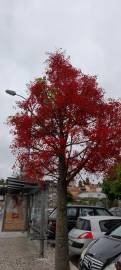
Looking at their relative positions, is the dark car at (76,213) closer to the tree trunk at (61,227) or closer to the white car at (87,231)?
the white car at (87,231)

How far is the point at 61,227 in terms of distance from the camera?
10781 millimetres

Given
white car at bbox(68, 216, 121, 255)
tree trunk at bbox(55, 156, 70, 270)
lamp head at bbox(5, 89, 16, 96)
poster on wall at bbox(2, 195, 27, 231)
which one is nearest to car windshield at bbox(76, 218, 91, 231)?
white car at bbox(68, 216, 121, 255)

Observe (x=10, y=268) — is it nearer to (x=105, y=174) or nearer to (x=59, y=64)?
(x=105, y=174)

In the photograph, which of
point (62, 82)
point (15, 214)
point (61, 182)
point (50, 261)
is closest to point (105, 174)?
point (61, 182)

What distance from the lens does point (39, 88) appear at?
11.7m

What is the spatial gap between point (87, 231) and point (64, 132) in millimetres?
3219

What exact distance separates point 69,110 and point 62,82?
0.95 meters

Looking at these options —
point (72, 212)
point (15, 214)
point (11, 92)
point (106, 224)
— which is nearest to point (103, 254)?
point (106, 224)

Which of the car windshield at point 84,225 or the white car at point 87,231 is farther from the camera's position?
the car windshield at point 84,225

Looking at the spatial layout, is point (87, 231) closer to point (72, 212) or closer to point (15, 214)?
point (72, 212)

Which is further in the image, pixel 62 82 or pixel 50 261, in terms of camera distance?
pixel 50 261

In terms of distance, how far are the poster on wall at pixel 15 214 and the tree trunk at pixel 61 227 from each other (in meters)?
11.8

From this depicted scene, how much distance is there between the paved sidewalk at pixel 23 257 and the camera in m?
12.0

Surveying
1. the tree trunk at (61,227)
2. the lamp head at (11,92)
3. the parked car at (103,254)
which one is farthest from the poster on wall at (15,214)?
the parked car at (103,254)
